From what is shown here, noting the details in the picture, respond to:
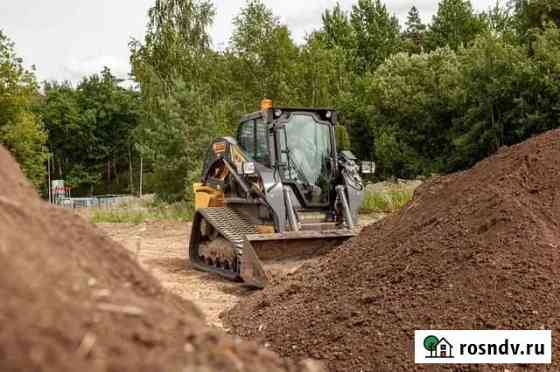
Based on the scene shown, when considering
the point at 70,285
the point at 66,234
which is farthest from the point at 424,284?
the point at 70,285

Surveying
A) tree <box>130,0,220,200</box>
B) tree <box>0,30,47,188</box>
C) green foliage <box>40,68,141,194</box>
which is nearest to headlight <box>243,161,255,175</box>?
tree <box>130,0,220,200</box>

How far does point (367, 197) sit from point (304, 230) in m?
8.84

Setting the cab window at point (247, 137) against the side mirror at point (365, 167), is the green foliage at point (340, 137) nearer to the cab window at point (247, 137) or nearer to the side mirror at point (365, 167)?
the side mirror at point (365, 167)

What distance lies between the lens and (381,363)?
4.79 metres

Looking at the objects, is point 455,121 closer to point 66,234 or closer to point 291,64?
point 291,64

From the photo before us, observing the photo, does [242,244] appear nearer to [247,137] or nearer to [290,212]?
[290,212]

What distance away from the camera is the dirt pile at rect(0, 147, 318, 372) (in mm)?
1569

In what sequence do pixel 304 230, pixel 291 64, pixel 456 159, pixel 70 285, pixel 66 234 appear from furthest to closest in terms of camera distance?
pixel 291 64 → pixel 456 159 → pixel 304 230 → pixel 66 234 → pixel 70 285

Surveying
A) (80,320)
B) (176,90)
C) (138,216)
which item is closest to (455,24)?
(176,90)

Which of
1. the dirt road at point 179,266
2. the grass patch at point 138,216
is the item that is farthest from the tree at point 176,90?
the dirt road at point 179,266

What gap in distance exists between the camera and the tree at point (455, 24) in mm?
37750

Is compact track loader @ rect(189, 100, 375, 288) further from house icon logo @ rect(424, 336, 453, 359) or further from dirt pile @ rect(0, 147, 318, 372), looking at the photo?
dirt pile @ rect(0, 147, 318, 372)

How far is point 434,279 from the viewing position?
218 inches

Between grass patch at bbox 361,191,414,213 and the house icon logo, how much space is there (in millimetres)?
12403
